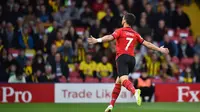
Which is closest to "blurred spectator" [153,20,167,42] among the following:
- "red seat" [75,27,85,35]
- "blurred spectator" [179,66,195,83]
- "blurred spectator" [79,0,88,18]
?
"blurred spectator" [179,66,195,83]

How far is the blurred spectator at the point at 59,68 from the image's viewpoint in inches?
779

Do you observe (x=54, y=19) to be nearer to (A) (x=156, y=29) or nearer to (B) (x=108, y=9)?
(B) (x=108, y=9)

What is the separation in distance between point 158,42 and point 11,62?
226 inches

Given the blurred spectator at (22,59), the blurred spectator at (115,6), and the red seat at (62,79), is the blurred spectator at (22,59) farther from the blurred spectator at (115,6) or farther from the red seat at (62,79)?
the blurred spectator at (115,6)

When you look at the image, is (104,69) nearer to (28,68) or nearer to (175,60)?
(28,68)

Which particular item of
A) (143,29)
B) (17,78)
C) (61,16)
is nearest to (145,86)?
(143,29)

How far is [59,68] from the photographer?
19812 millimetres

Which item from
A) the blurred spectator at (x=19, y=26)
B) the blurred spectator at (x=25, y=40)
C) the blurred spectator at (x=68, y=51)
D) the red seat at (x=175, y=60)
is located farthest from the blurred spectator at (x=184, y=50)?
the blurred spectator at (x=19, y=26)

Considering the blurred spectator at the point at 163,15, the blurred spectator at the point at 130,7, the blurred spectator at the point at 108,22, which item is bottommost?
the blurred spectator at the point at 108,22

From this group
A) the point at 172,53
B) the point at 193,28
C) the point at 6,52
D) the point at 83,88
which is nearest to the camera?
the point at 83,88

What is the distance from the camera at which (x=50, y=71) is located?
19.6 metres

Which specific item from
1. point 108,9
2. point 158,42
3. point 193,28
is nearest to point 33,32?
point 108,9

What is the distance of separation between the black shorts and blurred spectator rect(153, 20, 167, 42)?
978 centimetres

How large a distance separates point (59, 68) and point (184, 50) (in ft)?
16.4
